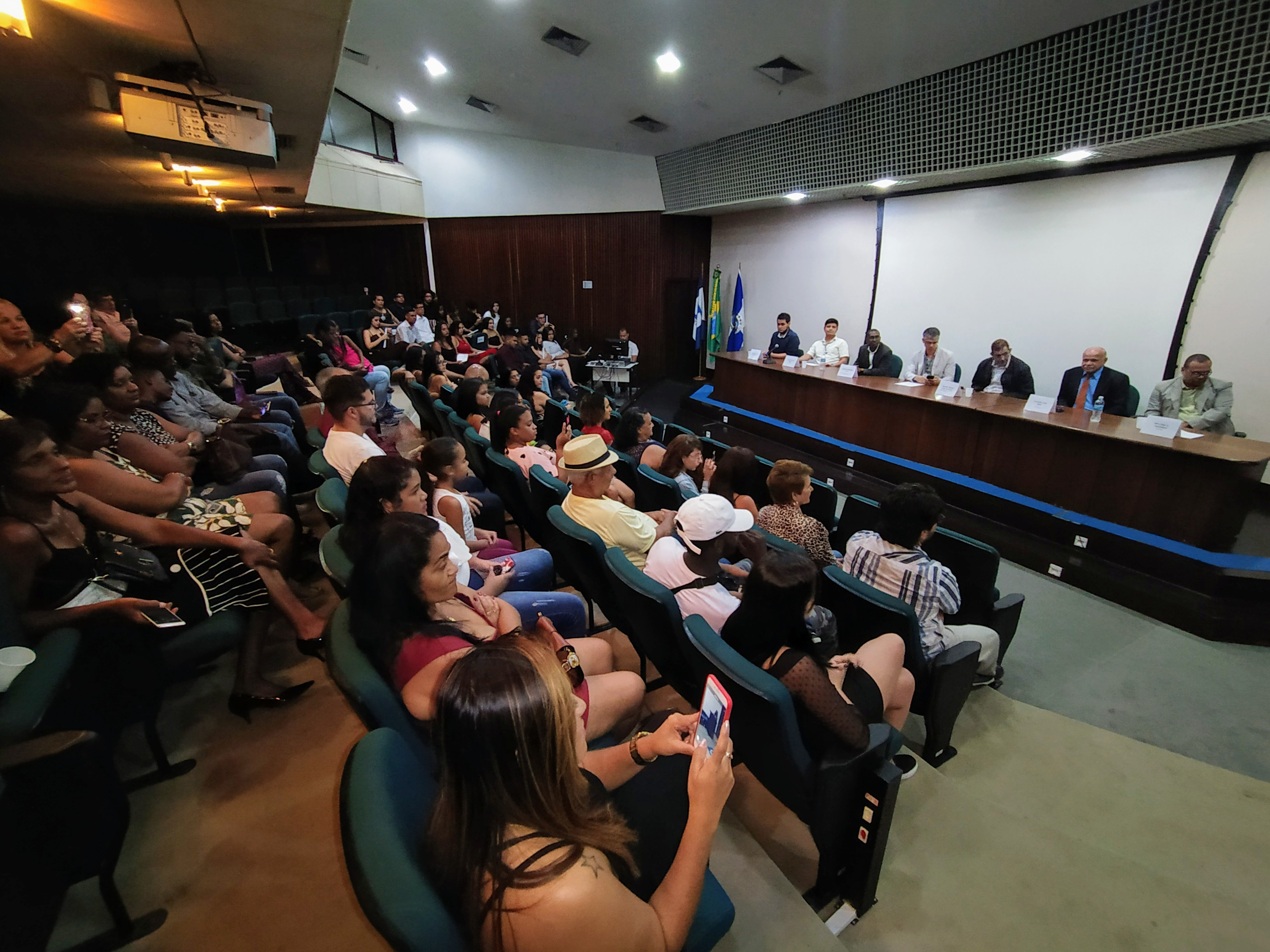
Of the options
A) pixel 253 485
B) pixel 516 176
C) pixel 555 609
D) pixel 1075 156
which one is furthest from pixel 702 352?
pixel 555 609

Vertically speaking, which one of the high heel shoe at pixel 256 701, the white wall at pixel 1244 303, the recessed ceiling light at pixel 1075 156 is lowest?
the high heel shoe at pixel 256 701

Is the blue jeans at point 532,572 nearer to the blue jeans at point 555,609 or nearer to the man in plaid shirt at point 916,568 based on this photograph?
the blue jeans at point 555,609

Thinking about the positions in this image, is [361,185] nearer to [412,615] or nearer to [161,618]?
[161,618]

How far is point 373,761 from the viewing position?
97cm

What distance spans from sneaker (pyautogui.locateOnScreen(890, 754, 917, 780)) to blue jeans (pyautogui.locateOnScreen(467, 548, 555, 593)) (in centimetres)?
148

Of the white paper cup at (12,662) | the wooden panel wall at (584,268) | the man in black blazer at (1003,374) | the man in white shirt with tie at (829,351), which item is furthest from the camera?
the wooden panel wall at (584,268)

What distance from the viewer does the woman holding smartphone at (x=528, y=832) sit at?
0.77 meters

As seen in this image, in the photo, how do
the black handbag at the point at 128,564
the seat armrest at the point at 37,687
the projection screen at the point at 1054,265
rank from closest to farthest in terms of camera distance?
the seat armrest at the point at 37,687, the black handbag at the point at 128,564, the projection screen at the point at 1054,265

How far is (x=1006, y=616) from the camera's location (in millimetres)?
2467

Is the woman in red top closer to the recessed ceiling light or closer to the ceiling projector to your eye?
the ceiling projector

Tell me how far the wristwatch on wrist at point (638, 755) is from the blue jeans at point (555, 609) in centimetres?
83

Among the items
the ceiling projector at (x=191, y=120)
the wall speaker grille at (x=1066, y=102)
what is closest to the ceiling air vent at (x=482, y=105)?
the wall speaker grille at (x=1066, y=102)

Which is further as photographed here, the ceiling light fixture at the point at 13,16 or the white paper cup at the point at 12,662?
the ceiling light fixture at the point at 13,16

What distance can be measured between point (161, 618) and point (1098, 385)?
255 inches
